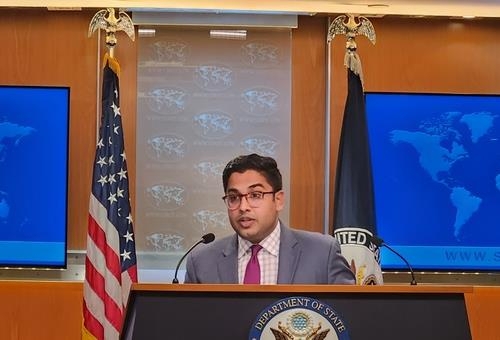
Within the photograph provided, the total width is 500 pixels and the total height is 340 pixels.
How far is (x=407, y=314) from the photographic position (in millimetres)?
2381

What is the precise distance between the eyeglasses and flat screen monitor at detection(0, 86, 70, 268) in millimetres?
2433

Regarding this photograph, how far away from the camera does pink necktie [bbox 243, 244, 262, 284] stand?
3375 millimetres

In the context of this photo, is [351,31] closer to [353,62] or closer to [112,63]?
[353,62]

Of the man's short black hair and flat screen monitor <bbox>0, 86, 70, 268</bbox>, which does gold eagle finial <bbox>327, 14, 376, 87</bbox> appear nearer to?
flat screen monitor <bbox>0, 86, 70, 268</bbox>

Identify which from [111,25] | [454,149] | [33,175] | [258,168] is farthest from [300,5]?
[258,168]

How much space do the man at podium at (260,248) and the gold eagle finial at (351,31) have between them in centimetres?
213

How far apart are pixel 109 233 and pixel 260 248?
1.87 meters

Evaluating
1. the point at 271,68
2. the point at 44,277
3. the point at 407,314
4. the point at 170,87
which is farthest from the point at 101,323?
the point at 407,314

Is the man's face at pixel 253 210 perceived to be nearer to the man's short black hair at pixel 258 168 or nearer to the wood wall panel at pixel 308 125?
the man's short black hair at pixel 258 168

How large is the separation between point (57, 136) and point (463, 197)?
2.80 m

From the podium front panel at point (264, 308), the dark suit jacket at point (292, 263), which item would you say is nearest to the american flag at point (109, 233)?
the dark suit jacket at point (292, 263)

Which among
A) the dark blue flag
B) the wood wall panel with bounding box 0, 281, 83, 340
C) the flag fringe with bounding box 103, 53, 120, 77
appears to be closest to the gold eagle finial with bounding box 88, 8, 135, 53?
the flag fringe with bounding box 103, 53, 120, 77

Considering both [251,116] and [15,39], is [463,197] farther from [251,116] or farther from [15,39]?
[15,39]

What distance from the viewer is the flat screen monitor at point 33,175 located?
219 inches
